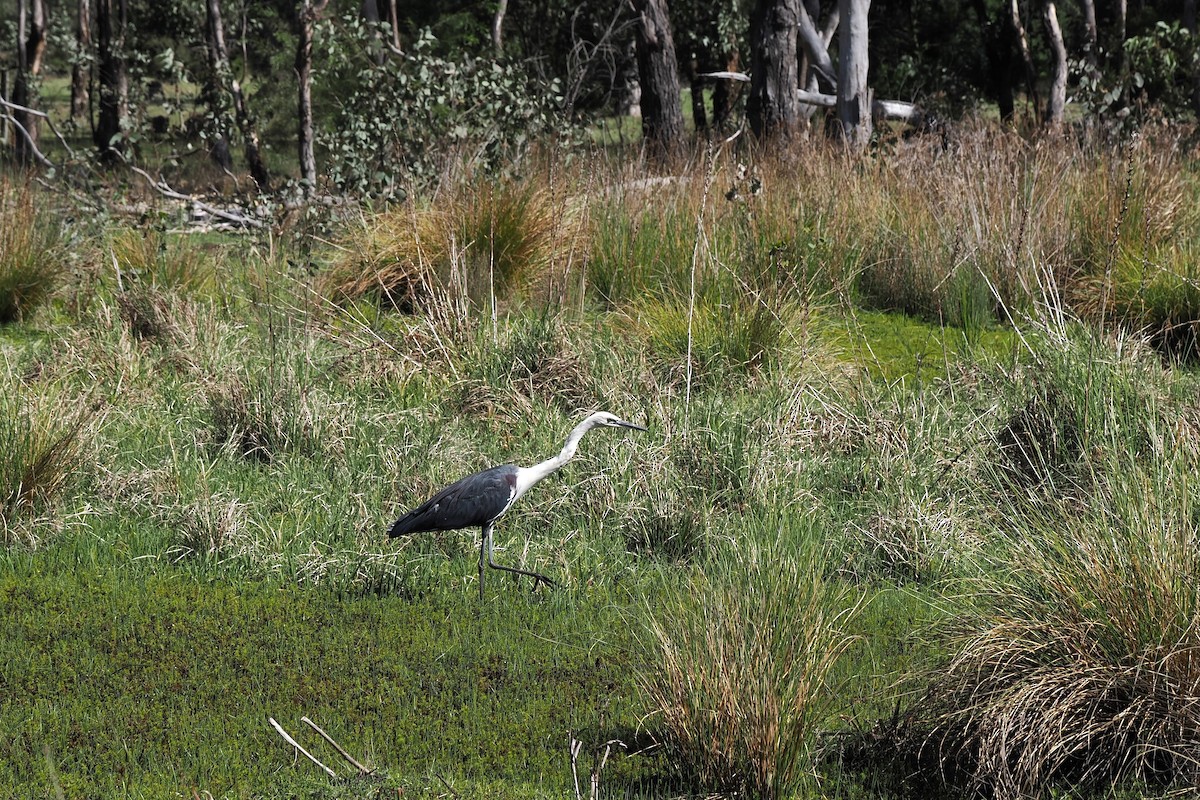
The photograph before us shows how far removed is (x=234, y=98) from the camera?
16.2 meters

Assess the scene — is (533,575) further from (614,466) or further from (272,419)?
(272,419)

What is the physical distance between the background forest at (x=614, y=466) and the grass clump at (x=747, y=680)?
0.01 metres

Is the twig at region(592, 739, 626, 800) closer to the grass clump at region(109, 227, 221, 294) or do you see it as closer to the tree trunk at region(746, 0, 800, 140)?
the grass clump at region(109, 227, 221, 294)

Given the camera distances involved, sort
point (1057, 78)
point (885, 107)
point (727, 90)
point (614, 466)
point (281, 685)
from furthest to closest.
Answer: point (727, 90) < point (1057, 78) < point (885, 107) < point (614, 466) < point (281, 685)

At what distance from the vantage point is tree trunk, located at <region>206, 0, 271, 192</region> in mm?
13706

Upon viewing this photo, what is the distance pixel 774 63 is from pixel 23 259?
7.03m

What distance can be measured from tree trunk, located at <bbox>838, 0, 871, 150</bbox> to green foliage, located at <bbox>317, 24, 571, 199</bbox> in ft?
11.3

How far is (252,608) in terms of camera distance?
5332mm

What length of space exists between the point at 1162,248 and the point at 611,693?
579 cm

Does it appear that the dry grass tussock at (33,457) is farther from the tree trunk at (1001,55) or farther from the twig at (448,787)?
the tree trunk at (1001,55)

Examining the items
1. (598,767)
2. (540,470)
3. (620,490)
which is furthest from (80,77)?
(598,767)

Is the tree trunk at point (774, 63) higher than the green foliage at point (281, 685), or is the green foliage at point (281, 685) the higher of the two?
the tree trunk at point (774, 63)

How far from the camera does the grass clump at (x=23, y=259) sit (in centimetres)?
933

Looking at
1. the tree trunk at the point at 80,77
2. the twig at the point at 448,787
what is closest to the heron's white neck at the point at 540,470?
the twig at the point at 448,787
